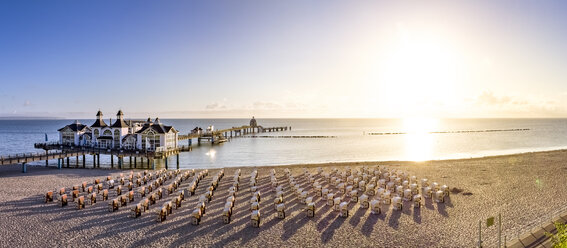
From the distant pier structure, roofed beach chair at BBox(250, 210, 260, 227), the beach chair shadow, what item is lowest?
the beach chair shadow

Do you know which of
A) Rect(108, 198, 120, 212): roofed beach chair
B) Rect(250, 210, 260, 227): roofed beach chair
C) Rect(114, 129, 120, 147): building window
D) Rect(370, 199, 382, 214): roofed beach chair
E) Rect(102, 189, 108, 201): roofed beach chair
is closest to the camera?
Rect(250, 210, 260, 227): roofed beach chair

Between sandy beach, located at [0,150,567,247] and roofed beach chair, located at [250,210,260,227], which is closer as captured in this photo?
sandy beach, located at [0,150,567,247]

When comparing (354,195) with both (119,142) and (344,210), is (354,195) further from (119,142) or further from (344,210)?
(119,142)

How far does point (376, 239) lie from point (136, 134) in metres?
34.5

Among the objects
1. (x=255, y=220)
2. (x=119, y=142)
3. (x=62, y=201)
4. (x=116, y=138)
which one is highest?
(x=116, y=138)

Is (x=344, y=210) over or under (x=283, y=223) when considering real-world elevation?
over

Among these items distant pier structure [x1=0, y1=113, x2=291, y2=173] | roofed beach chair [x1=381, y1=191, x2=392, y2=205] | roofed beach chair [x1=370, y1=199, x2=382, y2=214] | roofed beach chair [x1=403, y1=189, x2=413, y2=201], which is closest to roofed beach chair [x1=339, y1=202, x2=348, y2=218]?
roofed beach chair [x1=370, y1=199, x2=382, y2=214]

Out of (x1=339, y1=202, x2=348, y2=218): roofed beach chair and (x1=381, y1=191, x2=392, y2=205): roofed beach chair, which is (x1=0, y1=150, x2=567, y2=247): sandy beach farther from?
(x1=381, y1=191, x2=392, y2=205): roofed beach chair

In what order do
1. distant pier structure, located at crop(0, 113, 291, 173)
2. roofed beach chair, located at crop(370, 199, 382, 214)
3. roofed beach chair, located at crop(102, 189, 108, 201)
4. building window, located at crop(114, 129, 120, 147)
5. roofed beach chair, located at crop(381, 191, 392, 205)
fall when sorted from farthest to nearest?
building window, located at crop(114, 129, 120, 147) < distant pier structure, located at crop(0, 113, 291, 173) < roofed beach chair, located at crop(102, 189, 108, 201) < roofed beach chair, located at crop(381, 191, 392, 205) < roofed beach chair, located at crop(370, 199, 382, 214)

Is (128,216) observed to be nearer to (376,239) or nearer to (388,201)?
(376,239)

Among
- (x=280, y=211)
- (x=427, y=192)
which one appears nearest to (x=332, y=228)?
(x=280, y=211)

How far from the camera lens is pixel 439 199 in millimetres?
20328

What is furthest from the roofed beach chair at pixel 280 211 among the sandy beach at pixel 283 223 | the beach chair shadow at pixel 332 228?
the beach chair shadow at pixel 332 228

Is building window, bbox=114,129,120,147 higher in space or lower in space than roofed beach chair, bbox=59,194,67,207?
higher
